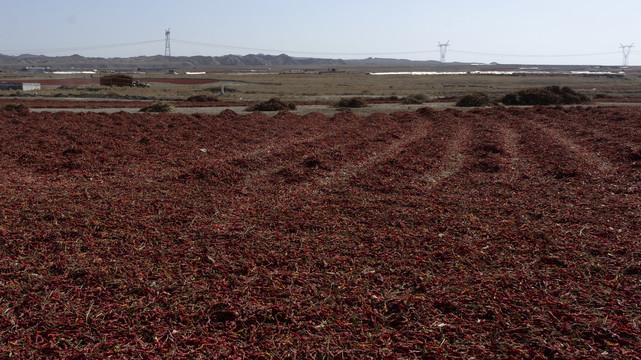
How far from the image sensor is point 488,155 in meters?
13.3

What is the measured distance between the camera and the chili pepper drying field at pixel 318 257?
166 inches

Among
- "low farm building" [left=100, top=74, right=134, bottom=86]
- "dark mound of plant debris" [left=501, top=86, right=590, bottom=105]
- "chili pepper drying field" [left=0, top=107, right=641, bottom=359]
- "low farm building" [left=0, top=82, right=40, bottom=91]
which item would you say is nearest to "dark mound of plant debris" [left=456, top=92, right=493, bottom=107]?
"dark mound of plant debris" [left=501, top=86, right=590, bottom=105]

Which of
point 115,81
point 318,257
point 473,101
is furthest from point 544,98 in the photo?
point 115,81

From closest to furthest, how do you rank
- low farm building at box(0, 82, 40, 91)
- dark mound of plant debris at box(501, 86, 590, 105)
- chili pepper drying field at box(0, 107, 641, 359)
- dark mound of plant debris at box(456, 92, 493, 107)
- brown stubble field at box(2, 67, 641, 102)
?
chili pepper drying field at box(0, 107, 641, 359) < dark mound of plant debris at box(456, 92, 493, 107) < dark mound of plant debris at box(501, 86, 590, 105) < brown stubble field at box(2, 67, 641, 102) < low farm building at box(0, 82, 40, 91)

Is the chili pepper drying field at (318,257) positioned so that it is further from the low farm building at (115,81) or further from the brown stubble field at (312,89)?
the low farm building at (115,81)

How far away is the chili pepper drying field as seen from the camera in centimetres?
421

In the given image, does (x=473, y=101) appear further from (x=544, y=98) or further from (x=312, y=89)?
(x=312, y=89)

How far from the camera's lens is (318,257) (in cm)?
602

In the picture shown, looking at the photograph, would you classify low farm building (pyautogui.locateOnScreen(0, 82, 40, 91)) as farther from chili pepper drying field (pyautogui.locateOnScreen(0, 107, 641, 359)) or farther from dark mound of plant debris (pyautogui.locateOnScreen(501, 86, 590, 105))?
dark mound of plant debris (pyautogui.locateOnScreen(501, 86, 590, 105))

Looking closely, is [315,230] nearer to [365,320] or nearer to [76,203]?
[365,320]

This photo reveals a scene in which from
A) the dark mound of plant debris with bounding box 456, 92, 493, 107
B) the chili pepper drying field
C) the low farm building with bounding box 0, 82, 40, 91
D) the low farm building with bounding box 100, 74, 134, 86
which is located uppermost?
the low farm building with bounding box 100, 74, 134, 86

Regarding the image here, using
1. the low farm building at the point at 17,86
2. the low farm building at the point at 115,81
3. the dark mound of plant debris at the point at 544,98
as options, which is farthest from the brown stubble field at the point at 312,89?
the dark mound of plant debris at the point at 544,98

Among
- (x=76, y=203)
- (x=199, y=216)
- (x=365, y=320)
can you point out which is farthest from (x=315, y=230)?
(x=76, y=203)

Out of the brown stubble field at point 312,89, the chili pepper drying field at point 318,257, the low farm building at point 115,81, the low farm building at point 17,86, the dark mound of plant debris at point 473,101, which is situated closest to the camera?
the chili pepper drying field at point 318,257
